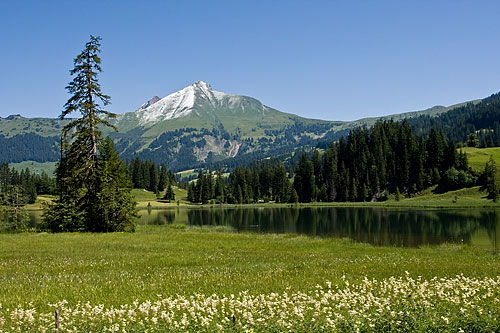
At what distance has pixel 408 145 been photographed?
182 metres

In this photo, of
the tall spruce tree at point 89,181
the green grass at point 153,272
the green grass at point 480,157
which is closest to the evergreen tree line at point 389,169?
the green grass at point 480,157

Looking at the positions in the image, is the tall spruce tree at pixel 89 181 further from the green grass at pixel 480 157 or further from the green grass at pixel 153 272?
the green grass at pixel 480 157

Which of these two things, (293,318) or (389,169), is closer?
(293,318)

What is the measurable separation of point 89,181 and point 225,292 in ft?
134

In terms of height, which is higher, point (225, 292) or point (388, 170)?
point (388, 170)

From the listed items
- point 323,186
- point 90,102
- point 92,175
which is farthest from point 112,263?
point 323,186

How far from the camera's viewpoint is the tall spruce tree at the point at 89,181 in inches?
1954

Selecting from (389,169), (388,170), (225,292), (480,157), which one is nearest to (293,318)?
(225,292)

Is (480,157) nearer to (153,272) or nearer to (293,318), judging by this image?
(153,272)

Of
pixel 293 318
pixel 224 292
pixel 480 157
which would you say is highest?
pixel 480 157

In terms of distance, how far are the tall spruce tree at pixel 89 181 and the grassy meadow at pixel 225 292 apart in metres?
17.6

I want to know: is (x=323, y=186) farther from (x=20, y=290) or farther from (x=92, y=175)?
(x=20, y=290)

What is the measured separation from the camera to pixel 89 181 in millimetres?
51031

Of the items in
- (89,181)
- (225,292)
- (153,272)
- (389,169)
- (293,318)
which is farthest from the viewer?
(389,169)
